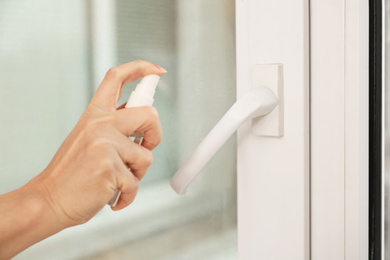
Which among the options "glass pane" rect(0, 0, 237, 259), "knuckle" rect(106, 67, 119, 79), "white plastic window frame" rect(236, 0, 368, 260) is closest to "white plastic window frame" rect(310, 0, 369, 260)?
"white plastic window frame" rect(236, 0, 368, 260)

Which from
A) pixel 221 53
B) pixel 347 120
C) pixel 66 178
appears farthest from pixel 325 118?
pixel 66 178

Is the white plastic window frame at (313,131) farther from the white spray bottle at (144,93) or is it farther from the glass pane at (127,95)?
the white spray bottle at (144,93)

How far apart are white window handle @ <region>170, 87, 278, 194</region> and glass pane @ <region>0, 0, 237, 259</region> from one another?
5cm

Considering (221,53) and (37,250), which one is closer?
(37,250)

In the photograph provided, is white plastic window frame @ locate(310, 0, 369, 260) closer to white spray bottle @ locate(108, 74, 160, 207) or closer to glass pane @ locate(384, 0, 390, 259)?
glass pane @ locate(384, 0, 390, 259)

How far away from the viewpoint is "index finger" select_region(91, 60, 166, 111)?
388 mm

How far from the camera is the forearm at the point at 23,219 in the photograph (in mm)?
349

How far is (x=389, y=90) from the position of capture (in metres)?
0.48

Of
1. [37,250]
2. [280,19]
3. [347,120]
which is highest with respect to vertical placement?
[280,19]

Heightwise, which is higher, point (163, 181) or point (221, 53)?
point (221, 53)

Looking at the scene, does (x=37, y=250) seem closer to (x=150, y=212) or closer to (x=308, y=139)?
(x=150, y=212)

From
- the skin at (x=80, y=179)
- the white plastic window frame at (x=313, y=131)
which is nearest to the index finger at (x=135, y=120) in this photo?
the skin at (x=80, y=179)

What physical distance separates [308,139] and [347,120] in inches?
1.8

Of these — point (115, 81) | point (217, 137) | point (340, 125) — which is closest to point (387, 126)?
point (340, 125)
